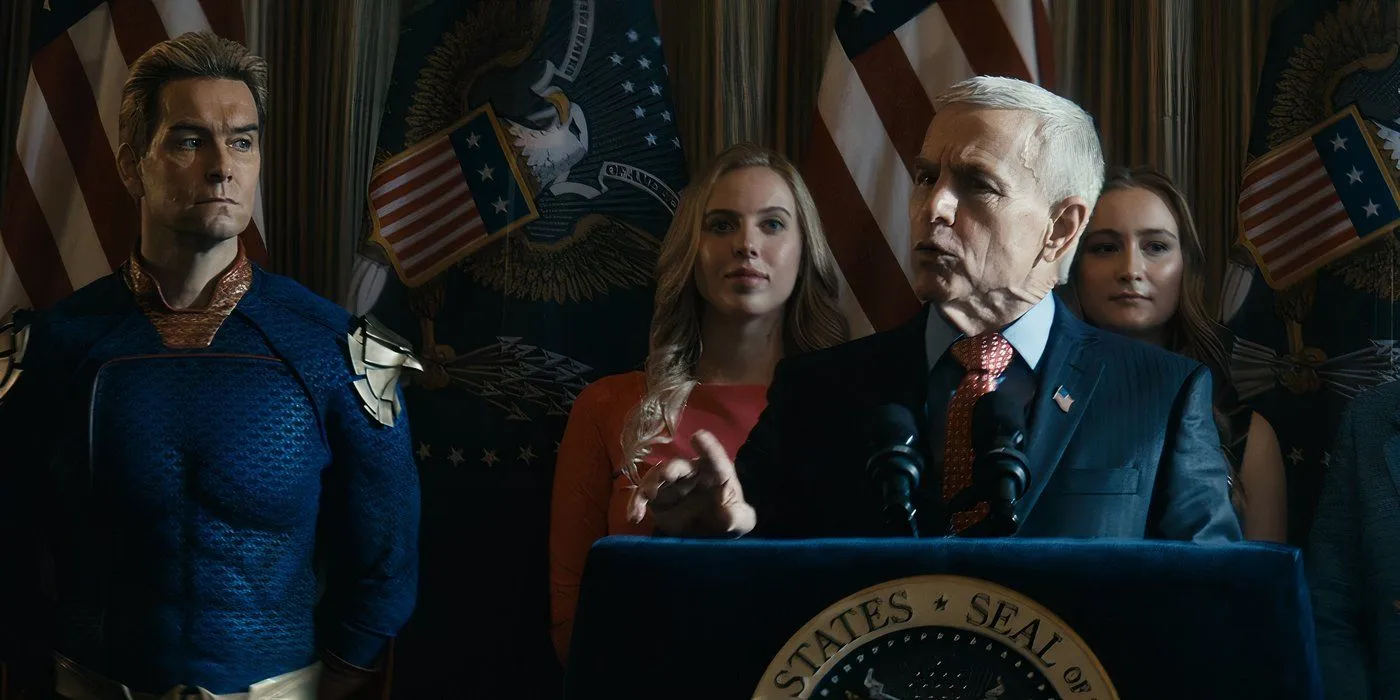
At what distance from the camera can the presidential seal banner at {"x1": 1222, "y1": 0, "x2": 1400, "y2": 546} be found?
2457 millimetres

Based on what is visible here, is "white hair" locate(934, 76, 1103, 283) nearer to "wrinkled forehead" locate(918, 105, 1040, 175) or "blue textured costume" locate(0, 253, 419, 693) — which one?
"wrinkled forehead" locate(918, 105, 1040, 175)

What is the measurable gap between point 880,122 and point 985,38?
9.7 inches

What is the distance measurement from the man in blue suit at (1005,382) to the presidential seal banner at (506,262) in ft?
3.38

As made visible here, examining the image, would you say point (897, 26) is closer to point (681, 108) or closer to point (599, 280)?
point (681, 108)

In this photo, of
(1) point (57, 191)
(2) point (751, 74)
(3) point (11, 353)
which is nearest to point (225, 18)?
(1) point (57, 191)

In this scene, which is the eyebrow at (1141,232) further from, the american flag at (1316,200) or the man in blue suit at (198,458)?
the man in blue suit at (198,458)

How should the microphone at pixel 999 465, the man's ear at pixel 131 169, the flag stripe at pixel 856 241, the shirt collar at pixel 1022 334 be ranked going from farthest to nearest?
the flag stripe at pixel 856 241 → the man's ear at pixel 131 169 → the shirt collar at pixel 1022 334 → the microphone at pixel 999 465

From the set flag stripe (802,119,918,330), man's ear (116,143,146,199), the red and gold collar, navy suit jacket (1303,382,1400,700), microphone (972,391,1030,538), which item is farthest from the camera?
flag stripe (802,119,918,330)

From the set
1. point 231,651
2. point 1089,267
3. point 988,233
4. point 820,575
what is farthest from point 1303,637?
point 231,651

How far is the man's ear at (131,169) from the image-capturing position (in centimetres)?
245

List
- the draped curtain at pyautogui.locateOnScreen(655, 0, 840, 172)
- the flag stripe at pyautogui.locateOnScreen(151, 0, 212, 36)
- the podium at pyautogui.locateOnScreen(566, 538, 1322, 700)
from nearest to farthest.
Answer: the podium at pyautogui.locateOnScreen(566, 538, 1322, 700) → the draped curtain at pyautogui.locateOnScreen(655, 0, 840, 172) → the flag stripe at pyautogui.locateOnScreen(151, 0, 212, 36)

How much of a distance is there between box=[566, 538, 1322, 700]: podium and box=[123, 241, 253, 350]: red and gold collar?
1279 millimetres

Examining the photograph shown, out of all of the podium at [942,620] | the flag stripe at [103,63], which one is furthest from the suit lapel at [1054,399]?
the flag stripe at [103,63]

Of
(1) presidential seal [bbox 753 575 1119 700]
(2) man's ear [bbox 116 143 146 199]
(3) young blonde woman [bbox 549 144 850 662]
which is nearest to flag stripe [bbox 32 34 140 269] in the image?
(2) man's ear [bbox 116 143 146 199]
